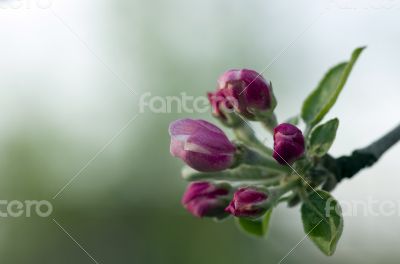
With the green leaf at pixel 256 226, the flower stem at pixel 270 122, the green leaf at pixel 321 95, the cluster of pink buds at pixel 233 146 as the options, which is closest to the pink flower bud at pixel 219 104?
the cluster of pink buds at pixel 233 146

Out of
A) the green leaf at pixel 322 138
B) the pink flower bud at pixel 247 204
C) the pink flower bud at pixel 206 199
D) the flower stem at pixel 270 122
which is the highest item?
the green leaf at pixel 322 138

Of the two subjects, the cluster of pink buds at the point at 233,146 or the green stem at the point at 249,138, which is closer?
the cluster of pink buds at the point at 233,146

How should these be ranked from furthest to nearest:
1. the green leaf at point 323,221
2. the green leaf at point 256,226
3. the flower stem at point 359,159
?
the green leaf at point 256,226
the flower stem at point 359,159
the green leaf at point 323,221

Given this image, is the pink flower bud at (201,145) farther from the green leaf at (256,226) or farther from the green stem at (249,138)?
the green leaf at (256,226)

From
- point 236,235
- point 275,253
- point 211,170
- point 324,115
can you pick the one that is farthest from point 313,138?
point 236,235

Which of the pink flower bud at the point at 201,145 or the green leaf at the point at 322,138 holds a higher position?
the green leaf at the point at 322,138

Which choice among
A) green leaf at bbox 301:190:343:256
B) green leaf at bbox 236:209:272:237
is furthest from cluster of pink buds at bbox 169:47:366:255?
green leaf at bbox 236:209:272:237

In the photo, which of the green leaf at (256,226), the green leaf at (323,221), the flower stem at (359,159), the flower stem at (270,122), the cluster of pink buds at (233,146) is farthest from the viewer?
the green leaf at (256,226)

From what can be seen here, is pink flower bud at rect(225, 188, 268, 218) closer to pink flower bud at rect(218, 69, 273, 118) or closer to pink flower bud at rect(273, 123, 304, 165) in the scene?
pink flower bud at rect(273, 123, 304, 165)
